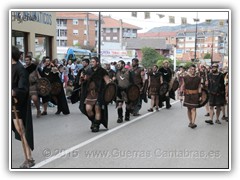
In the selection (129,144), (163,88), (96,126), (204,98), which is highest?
(163,88)

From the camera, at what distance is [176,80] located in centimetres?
1548

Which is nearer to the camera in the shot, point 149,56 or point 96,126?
point 96,126

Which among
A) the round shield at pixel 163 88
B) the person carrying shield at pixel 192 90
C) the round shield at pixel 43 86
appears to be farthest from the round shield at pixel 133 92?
the round shield at pixel 163 88

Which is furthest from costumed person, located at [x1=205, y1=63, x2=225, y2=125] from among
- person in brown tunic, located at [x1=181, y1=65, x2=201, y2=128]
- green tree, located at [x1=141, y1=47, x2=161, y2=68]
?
green tree, located at [x1=141, y1=47, x2=161, y2=68]

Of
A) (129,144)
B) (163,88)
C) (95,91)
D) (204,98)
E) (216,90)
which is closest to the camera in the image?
(129,144)

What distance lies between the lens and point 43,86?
1210 cm

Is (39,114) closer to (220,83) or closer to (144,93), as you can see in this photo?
(144,93)

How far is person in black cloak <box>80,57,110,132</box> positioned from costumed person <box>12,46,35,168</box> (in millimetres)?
3190

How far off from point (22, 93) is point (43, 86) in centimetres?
576

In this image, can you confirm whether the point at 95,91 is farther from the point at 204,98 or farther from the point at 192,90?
the point at 204,98

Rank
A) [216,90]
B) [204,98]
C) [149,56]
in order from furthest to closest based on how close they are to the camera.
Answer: [149,56] < [216,90] < [204,98]

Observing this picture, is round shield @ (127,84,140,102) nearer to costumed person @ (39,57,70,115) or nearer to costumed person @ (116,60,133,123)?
costumed person @ (116,60,133,123)

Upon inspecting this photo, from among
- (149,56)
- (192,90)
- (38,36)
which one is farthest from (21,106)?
(38,36)
